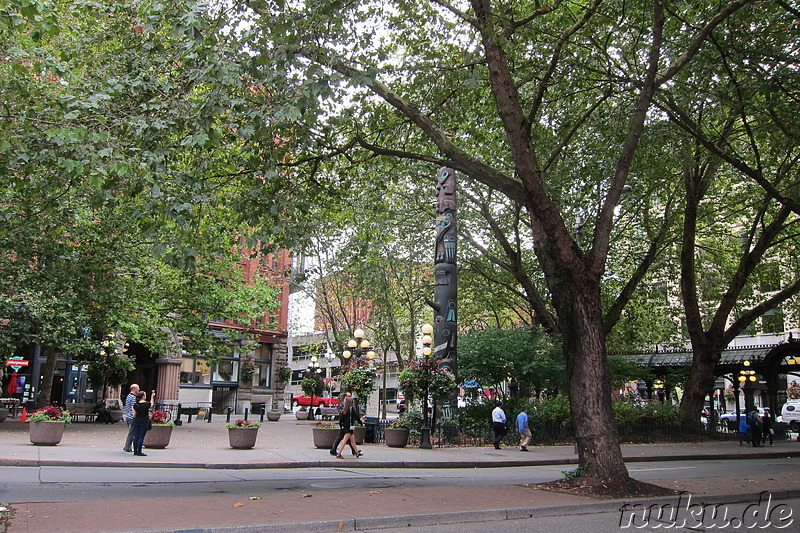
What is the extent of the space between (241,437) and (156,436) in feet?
8.00

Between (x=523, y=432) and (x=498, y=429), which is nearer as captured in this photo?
(x=498, y=429)

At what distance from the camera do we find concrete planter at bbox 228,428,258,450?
1938cm

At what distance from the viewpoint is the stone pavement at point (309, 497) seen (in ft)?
25.5

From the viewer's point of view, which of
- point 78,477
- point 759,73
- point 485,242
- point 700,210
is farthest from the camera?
point 485,242

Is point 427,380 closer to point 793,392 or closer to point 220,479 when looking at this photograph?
point 220,479

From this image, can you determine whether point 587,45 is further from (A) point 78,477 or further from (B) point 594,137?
(A) point 78,477

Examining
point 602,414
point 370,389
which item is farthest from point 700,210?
point 602,414

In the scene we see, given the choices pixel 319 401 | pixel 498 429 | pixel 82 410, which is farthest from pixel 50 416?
pixel 319 401

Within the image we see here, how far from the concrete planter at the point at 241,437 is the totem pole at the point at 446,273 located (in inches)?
273

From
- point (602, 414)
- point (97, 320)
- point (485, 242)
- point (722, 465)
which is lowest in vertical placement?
point (722, 465)

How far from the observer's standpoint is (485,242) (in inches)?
1208

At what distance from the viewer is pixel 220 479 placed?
13.0 metres

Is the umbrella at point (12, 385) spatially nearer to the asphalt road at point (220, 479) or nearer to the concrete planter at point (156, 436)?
the concrete planter at point (156, 436)

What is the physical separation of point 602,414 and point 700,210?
19.8 metres
